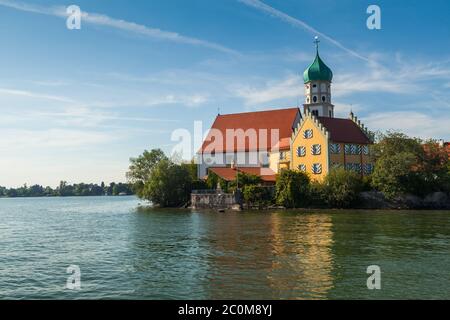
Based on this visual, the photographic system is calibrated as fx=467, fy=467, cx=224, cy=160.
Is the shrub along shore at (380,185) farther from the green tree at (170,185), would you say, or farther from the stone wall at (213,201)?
the green tree at (170,185)

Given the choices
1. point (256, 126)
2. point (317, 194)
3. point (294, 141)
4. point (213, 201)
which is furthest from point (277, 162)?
point (213, 201)

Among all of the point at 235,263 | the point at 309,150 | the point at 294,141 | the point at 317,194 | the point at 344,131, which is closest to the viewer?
the point at 235,263

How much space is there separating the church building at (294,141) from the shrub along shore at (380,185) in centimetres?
342

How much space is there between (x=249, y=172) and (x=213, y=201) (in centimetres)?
906

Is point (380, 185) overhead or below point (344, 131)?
below

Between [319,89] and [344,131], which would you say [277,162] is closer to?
[344,131]

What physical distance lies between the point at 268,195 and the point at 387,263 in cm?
5018

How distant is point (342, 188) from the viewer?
67.3m

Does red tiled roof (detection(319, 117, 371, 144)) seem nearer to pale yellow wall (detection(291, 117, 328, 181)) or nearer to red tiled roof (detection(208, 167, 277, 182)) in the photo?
pale yellow wall (detection(291, 117, 328, 181))

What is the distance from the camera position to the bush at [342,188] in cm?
6738

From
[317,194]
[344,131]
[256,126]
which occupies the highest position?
[256,126]

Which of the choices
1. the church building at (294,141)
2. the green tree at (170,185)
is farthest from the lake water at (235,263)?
the green tree at (170,185)

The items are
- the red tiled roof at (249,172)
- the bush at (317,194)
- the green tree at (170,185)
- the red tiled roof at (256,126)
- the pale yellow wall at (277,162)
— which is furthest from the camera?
the red tiled roof at (256,126)
